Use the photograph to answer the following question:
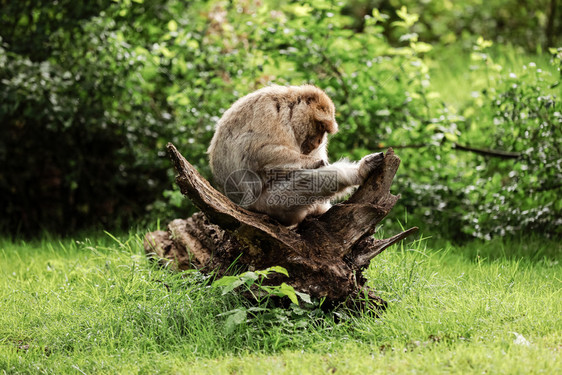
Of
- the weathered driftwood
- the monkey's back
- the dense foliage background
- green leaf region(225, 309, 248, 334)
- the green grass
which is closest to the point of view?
the green grass

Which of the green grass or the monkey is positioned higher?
the monkey

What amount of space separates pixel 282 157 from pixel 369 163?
674 millimetres

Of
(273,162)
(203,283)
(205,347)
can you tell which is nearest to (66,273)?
(203,283)

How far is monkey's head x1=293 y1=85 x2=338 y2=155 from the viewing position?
14.9 feet

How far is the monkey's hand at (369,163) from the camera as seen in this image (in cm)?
441

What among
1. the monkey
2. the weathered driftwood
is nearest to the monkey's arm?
the monkey

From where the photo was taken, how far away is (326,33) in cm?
688

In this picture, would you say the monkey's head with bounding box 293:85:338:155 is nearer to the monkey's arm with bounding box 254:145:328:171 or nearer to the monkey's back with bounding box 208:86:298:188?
the monkey's back with bounding box 208:86:298:188

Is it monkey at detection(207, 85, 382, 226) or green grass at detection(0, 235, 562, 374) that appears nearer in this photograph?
green grass at detection(0, 235, 562, 374)

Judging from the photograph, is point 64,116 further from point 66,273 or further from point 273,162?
point 273,162

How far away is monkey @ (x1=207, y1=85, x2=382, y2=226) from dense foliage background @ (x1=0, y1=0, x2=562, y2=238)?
2055 millimetres

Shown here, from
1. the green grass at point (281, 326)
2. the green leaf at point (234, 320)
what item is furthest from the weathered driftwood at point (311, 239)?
the green leaf at point (234, 320)

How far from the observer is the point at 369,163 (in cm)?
442

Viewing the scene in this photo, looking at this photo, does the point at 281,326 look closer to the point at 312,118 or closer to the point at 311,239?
the point at 311,239
